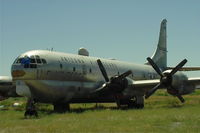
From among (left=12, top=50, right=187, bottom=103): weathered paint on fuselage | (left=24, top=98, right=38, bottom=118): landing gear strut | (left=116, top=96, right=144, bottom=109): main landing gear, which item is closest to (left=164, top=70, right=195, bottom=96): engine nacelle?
(left=116, top=96, right=144, bottom=109): main landing gear

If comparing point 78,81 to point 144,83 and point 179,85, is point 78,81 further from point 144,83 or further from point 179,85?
point 179,85

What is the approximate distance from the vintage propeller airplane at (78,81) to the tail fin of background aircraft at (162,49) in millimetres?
11672

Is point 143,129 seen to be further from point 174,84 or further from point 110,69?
point 110,69

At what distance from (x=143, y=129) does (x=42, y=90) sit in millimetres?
11082

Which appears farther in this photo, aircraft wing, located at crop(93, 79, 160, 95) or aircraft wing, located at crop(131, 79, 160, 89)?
aircraft wing, located at crop(131, 79, 160, 89)

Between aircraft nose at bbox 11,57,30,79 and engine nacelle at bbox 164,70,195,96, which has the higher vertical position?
aircraft nose at bbox 11,57,30,79

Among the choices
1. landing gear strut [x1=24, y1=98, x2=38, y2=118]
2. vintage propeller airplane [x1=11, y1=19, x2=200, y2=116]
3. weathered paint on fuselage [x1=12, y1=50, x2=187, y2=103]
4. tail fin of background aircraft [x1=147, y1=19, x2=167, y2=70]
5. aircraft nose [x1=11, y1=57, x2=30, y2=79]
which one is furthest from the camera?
tail fin of background aircraft [x1=147, y1=19, x2=167, y2=70]

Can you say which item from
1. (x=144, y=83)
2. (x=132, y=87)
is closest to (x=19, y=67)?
(x=132, y=87)

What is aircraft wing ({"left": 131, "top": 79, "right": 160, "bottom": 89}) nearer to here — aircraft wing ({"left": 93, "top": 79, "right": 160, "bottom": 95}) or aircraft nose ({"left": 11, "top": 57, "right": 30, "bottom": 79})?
aircraft wing ({"left": 93, "top": 79, "right": 160, "bottom": 95})

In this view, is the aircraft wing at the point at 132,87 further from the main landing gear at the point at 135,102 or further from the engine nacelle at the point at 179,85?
the engine nacelle at the point at 179,85

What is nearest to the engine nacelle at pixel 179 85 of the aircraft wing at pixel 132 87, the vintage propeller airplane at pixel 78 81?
the vintage propeller airplane at pixel 78 81

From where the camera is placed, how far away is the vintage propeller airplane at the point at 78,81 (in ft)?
67.4

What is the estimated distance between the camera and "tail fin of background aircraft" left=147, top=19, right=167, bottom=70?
41281mm

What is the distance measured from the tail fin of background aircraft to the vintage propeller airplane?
38.3 ft
